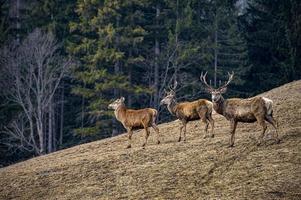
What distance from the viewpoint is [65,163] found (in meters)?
24.0

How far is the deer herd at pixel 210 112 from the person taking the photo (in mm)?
20227

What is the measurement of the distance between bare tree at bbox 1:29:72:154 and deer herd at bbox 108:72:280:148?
1601 centimetres

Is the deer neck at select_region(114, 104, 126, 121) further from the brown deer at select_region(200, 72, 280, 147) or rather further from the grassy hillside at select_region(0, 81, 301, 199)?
the brown deer at select_region(200, 72, 280, 147)

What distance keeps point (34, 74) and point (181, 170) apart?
2219 cm

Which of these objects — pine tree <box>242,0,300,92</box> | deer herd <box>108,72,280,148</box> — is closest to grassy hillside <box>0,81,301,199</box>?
deer herd <box>108,72,280,148</box>

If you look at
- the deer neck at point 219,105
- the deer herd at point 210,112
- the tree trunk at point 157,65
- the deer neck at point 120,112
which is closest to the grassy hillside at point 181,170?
the deer herd at point 210,112

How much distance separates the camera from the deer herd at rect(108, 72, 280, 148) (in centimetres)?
2023

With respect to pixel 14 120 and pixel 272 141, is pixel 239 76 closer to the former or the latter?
pixel 14 120

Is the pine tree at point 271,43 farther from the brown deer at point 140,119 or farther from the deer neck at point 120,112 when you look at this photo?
the brown deer at point 140,119

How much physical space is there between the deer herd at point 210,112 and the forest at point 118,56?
1736cm

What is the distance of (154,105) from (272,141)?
85.5 ft

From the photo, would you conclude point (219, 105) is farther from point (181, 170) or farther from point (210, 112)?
point (181, 170)

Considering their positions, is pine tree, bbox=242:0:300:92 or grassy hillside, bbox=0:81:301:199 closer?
grassy hillside, bbox=0:81:301:199

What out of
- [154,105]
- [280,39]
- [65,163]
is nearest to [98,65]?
[154,105]
